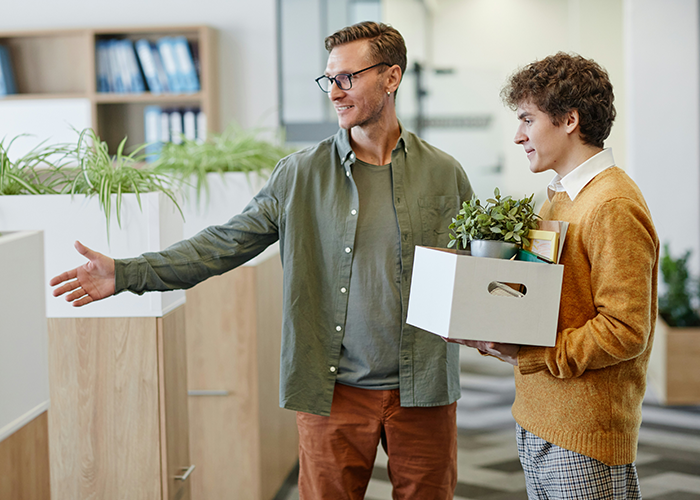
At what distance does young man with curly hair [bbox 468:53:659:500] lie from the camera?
3.55 ft

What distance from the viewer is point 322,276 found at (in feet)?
5.10

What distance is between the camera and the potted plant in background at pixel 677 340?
3.45m

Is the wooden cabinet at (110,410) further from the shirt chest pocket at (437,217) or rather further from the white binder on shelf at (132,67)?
the white binder on shelf at (132,67)

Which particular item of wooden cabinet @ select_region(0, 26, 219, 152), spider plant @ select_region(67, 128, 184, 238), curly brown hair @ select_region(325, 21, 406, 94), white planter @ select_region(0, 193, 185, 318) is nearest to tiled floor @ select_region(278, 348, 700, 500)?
white planter @ select_region(0, 193, 185, 318)

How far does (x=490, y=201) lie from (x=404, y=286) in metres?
0.36

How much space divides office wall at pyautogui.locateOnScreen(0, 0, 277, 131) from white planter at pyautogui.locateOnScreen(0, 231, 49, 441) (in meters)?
3.47

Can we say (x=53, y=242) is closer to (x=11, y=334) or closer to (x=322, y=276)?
(x=11, y=334)

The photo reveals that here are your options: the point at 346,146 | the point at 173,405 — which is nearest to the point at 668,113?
the point at 346,146

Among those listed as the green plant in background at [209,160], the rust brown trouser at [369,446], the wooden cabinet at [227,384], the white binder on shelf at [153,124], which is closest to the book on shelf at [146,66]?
the white binder on shelf at [153,124]

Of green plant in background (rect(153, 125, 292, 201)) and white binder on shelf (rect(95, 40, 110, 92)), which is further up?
white binder on shelf (rect(95, 40, 110, 92))

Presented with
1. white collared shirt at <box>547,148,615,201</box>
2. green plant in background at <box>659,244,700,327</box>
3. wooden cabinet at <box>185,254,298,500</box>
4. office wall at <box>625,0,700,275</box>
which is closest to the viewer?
white collared shirt at <box>547,148,615,201</box>

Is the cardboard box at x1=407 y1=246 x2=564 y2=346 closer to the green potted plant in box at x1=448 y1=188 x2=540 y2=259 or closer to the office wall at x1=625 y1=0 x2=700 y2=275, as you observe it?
the green potted plant in box at x1=448 y1=188 x2=540 y2=259

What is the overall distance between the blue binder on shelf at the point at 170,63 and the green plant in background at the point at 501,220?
143 inches

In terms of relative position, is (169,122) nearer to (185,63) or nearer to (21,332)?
(185,63)
